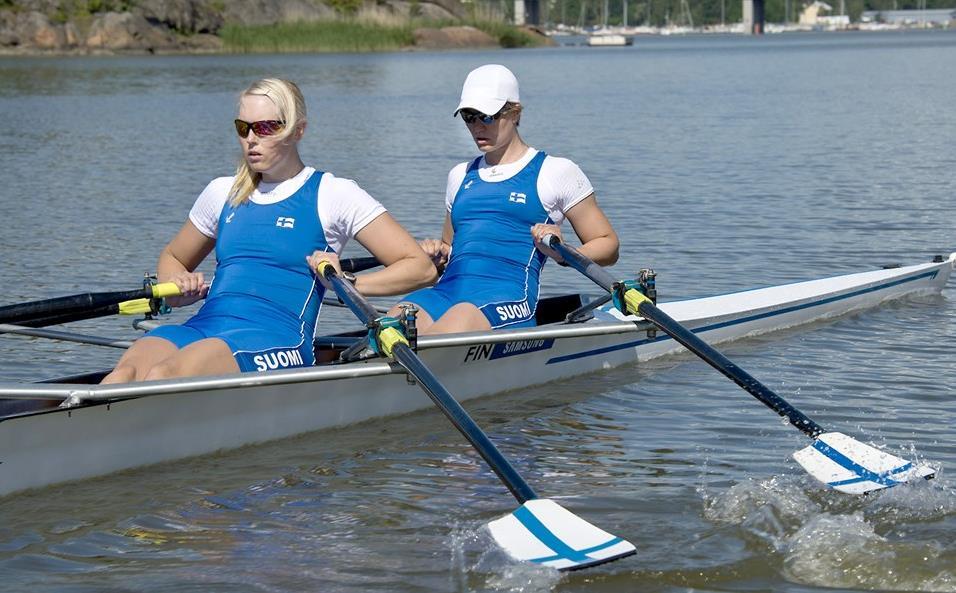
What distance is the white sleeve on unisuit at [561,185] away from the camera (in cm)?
755

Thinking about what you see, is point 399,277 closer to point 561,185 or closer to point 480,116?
point 480,116

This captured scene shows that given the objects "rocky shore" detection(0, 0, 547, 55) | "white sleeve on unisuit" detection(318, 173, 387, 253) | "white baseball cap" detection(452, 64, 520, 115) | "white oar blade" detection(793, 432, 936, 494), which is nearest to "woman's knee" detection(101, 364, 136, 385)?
"white sleeve on unisuit" detection(318, 173, 387, 253)

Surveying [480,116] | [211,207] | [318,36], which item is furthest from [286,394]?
[318,36]

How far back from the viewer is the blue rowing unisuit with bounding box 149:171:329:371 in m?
6.39

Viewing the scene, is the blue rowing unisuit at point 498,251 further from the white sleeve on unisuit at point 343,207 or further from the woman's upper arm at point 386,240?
the white sleeve on unisuit at point 343,207

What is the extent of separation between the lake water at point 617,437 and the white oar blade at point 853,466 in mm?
82

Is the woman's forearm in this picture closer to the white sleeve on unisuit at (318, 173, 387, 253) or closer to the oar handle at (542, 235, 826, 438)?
the white sleeve on unisuit at (318, 173, 387, 253)

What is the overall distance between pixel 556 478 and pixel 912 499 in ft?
5.54

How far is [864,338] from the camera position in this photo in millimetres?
9664

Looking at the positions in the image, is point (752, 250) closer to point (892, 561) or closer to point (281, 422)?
point (281, 422)

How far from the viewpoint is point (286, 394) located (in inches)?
276

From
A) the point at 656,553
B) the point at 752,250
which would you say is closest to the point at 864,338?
the point at 752,250

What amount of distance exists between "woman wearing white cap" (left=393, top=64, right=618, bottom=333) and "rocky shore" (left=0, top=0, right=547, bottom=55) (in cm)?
6688

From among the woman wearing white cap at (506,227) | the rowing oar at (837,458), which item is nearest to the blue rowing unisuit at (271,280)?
the woman wearing white cap at (506,227)
